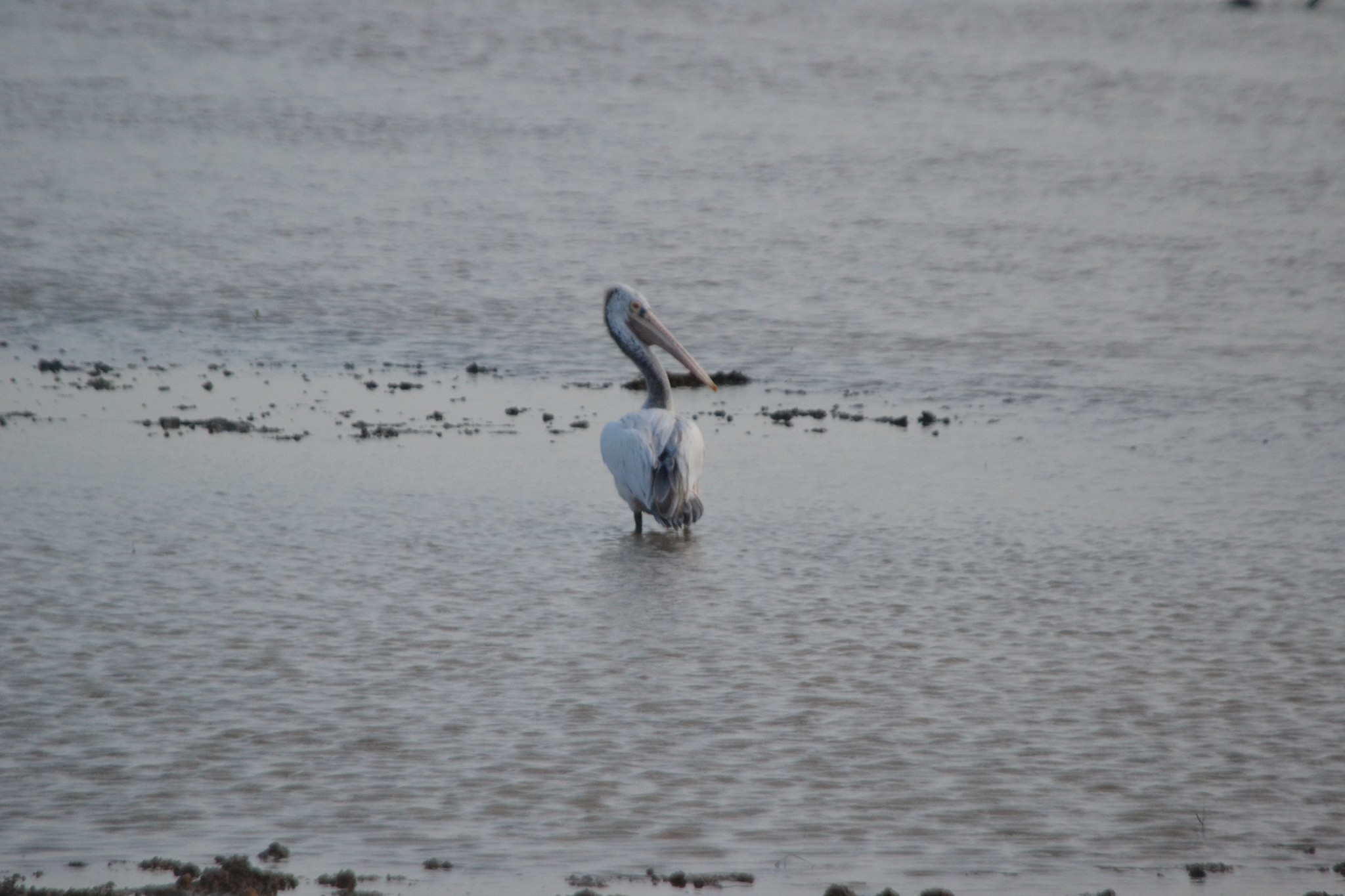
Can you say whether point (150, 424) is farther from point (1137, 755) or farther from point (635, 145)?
point (635, 145)

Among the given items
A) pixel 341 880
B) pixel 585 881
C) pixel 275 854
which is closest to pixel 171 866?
pixel 275 854

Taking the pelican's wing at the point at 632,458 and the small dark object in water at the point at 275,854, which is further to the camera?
the pelican's wing at the point at 632,458

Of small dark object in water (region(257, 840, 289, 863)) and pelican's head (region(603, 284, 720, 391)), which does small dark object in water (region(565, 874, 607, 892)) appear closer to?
small dark object in water (region(257, 840, 289, 863))

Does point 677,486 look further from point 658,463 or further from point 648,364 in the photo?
point 648,364

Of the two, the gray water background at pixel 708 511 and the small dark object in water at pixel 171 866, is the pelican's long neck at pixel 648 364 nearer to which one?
the gray water background at pixel 708 511

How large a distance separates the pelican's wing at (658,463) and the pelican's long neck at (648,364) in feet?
1.48

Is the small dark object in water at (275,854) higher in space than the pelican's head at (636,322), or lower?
lower

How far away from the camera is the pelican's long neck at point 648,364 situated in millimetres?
9531

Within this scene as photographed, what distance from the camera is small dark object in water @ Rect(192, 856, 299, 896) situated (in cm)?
407

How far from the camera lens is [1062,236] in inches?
722

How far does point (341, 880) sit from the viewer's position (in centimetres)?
414

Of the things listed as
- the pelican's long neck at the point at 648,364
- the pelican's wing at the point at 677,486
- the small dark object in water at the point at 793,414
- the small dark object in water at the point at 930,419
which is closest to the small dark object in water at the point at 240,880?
the pelican's wing at the point at 677,486

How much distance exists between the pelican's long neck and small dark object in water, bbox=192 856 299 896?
548cm

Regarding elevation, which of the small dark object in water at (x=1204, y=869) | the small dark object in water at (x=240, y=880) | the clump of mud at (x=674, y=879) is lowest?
the small dark object in water at (x=240, y=880)
